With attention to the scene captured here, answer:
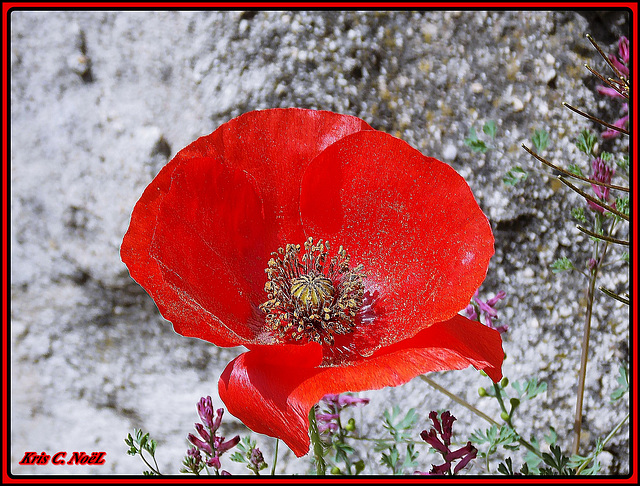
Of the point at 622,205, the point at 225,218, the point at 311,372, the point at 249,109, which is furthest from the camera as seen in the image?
the point at 249,109

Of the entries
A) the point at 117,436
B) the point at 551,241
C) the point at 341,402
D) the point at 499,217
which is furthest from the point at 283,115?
the point at 117,436

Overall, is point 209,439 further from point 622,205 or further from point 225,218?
point 622,205

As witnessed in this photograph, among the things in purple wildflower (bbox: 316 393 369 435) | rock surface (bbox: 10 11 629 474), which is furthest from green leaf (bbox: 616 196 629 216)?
purple wildflower (bbox: 316 393 369 435)

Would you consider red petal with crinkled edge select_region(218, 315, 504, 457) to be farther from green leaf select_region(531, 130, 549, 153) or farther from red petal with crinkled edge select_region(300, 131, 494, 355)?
green leaf select_region(531, 130, 549, 153)

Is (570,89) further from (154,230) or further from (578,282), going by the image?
(154,230)

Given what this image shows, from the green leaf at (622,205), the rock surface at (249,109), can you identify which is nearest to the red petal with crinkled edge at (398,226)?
the green leaf at (622,205)

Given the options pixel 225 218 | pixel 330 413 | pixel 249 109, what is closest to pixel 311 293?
pixel 225 218
